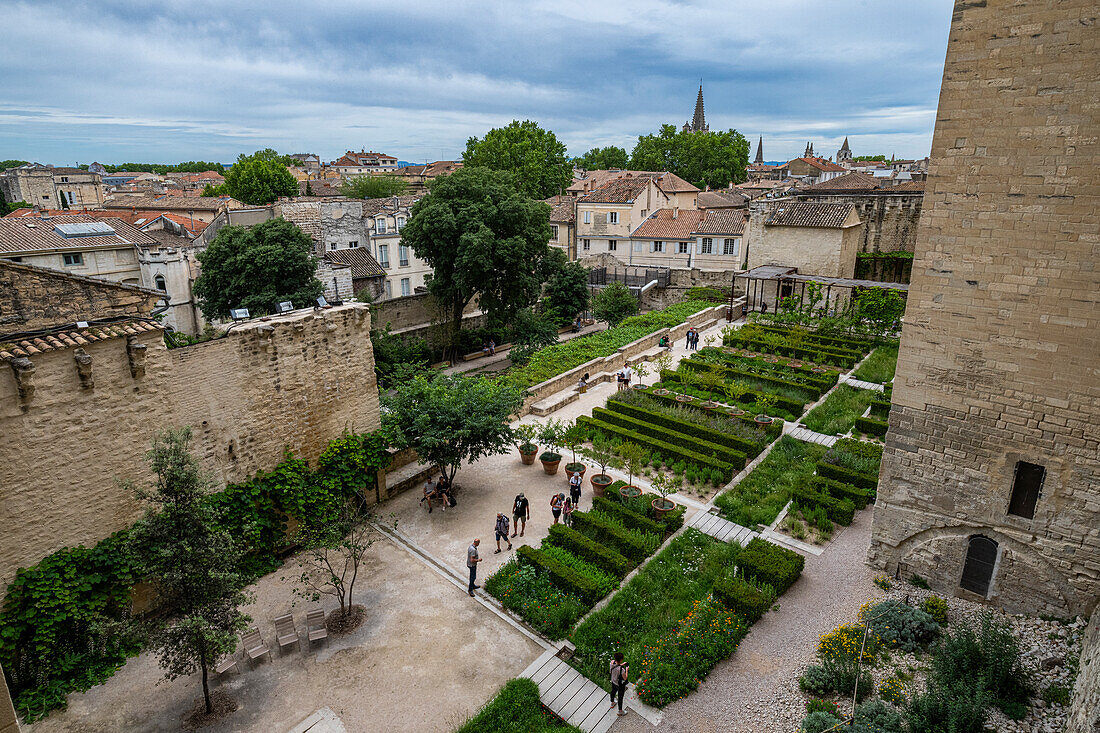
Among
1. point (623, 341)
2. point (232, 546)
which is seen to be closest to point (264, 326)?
point (232, 546)

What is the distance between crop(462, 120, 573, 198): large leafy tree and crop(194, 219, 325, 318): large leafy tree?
30.6 m

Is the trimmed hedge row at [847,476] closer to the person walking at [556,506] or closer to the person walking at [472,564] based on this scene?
the person walking at [556,506]

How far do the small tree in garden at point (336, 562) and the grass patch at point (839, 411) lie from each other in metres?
13.4

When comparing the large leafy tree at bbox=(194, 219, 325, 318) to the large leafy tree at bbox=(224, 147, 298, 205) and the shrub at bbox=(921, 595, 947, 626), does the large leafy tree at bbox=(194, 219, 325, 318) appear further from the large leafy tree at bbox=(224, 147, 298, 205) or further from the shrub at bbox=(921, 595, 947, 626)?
the large leafy tree at bbox=(224, 147, 298, 205)

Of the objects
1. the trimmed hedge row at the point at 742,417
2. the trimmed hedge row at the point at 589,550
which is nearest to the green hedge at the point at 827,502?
the trimmed hedge row at the point at 742,417

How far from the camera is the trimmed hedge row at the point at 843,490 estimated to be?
45.6 feet

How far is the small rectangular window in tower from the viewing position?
9.86 metres

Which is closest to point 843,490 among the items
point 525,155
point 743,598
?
point 743,598

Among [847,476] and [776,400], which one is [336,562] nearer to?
[847,476]

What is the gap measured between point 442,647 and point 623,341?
17.9 metres

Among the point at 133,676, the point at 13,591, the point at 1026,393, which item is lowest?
the point at 133,676

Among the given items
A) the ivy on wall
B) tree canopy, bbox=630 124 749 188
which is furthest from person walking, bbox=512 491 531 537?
tree canopy, bbox=630 124 749 188

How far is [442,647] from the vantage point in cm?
1029

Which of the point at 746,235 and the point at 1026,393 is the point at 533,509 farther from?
the point at 746,235
